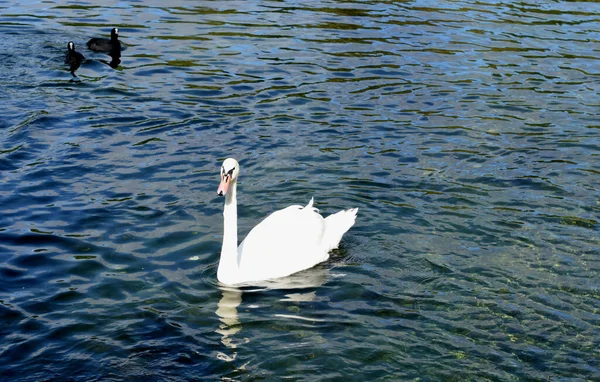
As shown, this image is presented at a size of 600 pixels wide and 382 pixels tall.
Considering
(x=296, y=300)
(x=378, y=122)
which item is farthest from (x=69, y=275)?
(x=378, y=122)

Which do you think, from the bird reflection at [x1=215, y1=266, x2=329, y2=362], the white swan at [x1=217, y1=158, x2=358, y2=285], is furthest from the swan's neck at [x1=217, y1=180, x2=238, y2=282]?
the bird reflection at [x1=215, y1=266, x2=329, y2=362]

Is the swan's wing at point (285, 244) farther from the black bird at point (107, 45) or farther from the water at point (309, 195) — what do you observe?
the black bird at point (107, 45)

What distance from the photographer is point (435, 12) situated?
987 inches

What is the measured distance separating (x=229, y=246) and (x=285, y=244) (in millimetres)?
850

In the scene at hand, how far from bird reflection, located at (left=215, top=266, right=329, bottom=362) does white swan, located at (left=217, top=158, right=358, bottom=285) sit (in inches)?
4.1

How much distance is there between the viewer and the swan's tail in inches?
458

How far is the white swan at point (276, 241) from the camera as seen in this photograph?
10.8 meters

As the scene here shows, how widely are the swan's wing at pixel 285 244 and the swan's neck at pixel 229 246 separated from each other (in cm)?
22

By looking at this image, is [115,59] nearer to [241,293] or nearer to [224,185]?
[224,185]

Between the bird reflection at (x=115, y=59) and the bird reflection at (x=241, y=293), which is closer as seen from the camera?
the bird reflection at (x=241, y=293)

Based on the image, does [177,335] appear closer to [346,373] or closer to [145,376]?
[145,376]

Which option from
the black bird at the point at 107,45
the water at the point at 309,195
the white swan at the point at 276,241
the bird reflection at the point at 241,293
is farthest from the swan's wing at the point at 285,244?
the black bird at the point at 107,45

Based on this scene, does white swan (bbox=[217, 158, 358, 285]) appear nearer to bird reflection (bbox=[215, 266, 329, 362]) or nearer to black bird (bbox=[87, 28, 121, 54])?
bird reflection (bbox=[215, 266, 329, 362])

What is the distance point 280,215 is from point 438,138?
16.6ft
